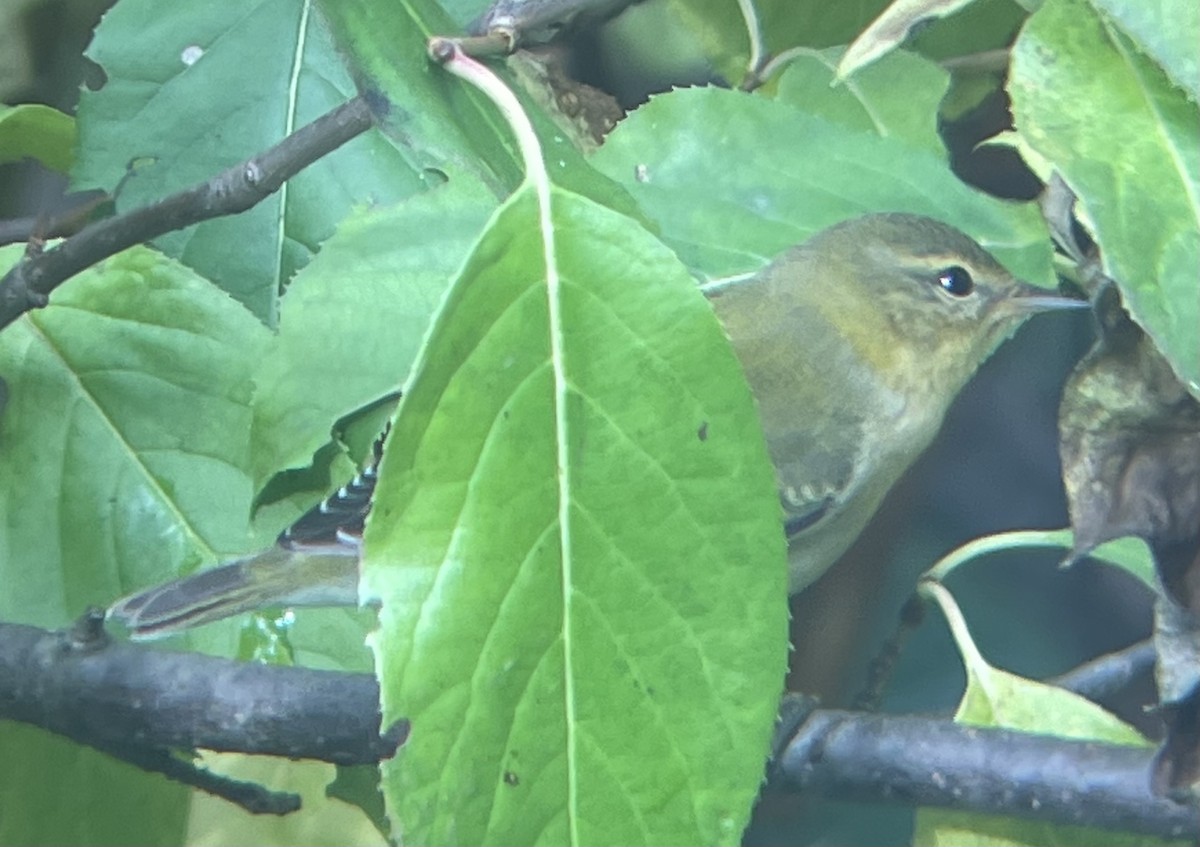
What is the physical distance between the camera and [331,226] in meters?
0.99

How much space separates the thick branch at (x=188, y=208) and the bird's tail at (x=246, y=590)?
0.67ft

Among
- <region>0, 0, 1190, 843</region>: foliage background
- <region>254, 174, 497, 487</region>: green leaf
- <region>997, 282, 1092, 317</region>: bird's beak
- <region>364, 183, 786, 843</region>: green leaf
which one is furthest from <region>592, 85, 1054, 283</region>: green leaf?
<region>364, 183, 786, 843</region>: green leaf

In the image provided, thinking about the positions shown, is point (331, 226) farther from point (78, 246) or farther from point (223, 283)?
point (78, 246)

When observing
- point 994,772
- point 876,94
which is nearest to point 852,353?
point 876,94

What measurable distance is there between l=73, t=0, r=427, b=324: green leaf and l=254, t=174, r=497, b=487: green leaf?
0.10m

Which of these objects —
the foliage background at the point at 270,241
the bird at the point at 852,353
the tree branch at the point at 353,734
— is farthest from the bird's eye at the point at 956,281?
the tree branch at the point at 353,734

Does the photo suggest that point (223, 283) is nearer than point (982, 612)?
Yes

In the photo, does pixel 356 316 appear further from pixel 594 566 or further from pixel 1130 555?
pixel 1130 555

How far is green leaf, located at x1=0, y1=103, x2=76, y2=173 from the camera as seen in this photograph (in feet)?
3.32

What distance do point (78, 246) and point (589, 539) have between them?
408 millimetres

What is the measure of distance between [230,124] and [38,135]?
0.15m

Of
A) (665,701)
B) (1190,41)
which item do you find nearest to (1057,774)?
(665,701)

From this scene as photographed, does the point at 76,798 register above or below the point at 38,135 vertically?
below

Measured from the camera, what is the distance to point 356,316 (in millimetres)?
861
